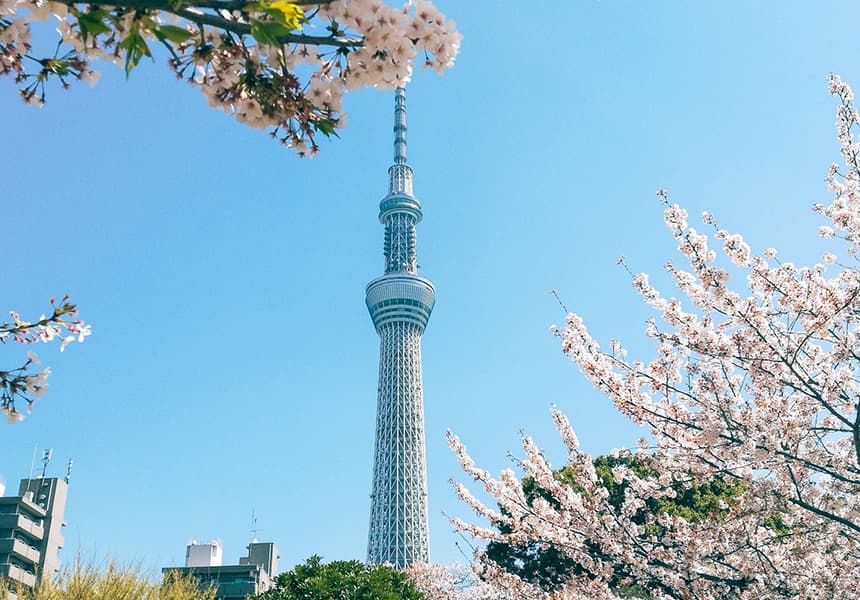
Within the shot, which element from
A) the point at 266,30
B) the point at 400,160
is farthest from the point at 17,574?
the point at 400,160

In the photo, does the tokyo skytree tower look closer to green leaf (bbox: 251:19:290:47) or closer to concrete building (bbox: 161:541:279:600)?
concrete building (bbox: 161:541:279:600)

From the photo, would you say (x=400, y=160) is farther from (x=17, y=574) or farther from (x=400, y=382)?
(x=17, y=574)

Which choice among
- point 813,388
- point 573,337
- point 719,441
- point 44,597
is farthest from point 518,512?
point 44,597

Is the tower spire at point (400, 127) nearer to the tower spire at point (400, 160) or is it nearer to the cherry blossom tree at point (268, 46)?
the tower spire at point (400, 160)

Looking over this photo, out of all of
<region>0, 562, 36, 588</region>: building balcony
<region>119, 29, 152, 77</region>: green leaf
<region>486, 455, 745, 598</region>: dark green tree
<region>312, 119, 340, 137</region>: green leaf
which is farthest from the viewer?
<region>0, 562, 36, 588</region>: building balcony

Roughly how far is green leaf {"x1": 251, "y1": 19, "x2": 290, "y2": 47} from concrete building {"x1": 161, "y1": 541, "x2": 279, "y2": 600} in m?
50.2

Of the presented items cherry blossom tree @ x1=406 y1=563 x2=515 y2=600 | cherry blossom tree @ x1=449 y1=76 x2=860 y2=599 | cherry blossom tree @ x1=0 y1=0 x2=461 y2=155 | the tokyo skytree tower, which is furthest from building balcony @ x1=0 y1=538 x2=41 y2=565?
cherry blossom tree @ x1=0 y1=0 x2=461 y2=155

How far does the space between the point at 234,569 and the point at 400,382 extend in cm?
2896

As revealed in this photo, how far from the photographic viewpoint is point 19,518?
45250 millimetres

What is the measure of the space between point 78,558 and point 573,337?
12.6 m

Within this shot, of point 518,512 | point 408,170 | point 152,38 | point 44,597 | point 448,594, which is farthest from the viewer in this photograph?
point 408,170

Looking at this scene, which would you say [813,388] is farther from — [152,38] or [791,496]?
[152,38]

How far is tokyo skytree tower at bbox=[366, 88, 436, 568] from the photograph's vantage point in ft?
230

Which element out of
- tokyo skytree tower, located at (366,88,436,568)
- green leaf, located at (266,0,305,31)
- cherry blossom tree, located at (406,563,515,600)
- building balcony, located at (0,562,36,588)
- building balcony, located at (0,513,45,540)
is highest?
tokyo skytree tower, located at (366,88,436,568)
